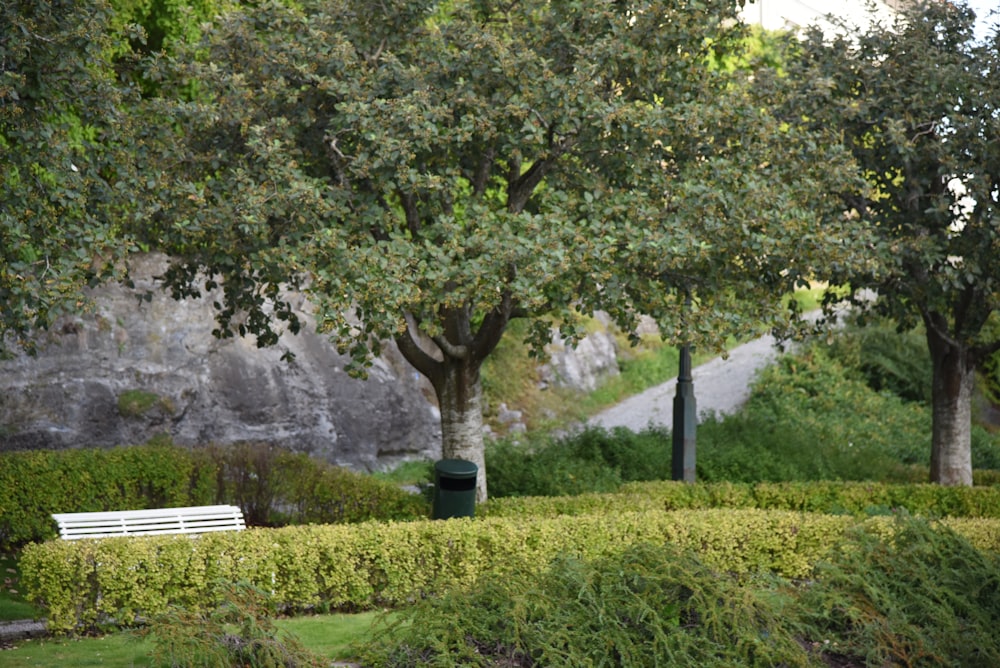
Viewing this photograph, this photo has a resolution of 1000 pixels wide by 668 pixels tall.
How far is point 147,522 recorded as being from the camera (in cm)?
1040

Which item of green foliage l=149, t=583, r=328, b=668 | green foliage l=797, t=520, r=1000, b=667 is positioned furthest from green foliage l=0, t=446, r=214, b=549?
green foliage l=797, t=520, r=1000, b=667

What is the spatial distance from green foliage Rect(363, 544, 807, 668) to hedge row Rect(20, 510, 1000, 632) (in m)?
0.43

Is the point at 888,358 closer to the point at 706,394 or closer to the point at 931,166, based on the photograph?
the point at 706,394

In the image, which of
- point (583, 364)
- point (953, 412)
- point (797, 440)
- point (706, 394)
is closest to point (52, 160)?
point (953, 412)

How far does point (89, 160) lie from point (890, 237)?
974 centimetres

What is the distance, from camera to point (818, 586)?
750 cm

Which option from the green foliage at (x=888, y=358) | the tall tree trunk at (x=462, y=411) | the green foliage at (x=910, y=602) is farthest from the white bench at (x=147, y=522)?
the green foliage at (x=888, y=358)

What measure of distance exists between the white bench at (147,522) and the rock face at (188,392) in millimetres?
6086

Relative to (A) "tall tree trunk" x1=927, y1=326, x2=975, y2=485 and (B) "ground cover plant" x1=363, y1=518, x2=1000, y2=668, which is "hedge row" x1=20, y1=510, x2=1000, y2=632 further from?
(A) "tall tree trunk" x1=927, y1=326, x2=975, y2=485

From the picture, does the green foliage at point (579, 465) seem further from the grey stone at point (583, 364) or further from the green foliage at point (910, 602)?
the grey stone at point (583, 364)

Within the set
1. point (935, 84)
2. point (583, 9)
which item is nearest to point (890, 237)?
point (935, 84)

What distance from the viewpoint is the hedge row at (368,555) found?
28.3 ft

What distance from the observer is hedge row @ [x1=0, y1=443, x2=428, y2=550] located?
12.2m

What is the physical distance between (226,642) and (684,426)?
8.50m
